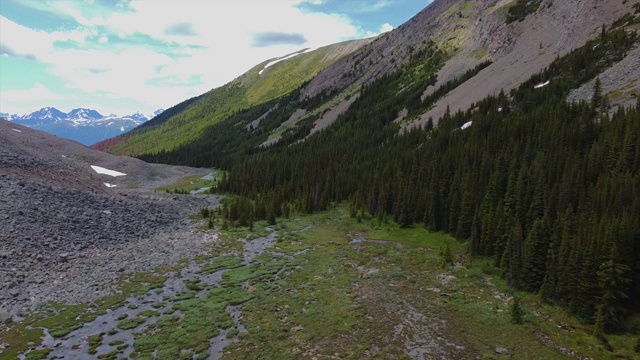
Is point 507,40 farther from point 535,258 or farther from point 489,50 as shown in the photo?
point 535,258

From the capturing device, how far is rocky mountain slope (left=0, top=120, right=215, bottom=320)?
34.2m

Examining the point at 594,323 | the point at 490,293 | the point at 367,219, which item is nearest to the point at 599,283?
the point at 594,323

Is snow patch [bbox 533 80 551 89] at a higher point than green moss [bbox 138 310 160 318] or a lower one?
higher

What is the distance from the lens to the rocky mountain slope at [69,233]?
112 feet

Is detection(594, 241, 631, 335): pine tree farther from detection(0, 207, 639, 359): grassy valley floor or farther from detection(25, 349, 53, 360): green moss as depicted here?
detection(25, 349, 53, 360): green moss

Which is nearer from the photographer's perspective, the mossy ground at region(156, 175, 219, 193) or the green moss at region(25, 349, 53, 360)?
the green moss at region(25, 349, 53, 360)

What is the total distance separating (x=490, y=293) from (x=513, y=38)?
10619cm

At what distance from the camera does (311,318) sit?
30891 millimetres

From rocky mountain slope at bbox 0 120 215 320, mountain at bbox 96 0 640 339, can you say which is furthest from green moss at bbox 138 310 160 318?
mountain at bbox 96 0 640 339

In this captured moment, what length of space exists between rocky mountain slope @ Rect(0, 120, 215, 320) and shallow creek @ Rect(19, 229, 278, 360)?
4309 mm

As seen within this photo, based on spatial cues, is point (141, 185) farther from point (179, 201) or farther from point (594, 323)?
point (594, 323)

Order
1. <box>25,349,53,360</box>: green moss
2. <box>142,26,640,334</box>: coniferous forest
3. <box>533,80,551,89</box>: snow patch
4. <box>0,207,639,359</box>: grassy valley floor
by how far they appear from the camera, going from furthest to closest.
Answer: <box>533,80,551,89</box>: snow patch
<box>142,26,640,334</box>: coniferous forest
<box>0,207,639,359</box>: grassy valley floor
<box>25,349,53,360</box>: green moss

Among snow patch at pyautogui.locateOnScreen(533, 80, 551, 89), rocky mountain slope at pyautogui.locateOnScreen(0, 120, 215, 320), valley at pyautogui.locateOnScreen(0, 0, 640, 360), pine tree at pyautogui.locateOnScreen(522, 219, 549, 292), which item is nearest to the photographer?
valley at pyautogui.locateOnScreen(0, 0, 640, 360)

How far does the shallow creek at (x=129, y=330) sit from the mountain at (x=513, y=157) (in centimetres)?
2638
